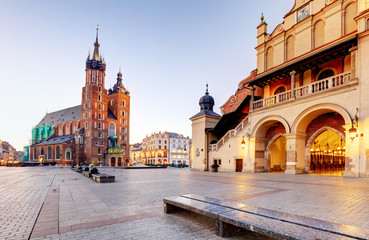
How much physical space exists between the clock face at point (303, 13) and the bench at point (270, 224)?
81.7 ft

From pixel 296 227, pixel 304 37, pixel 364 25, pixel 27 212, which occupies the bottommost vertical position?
pixel 27 212

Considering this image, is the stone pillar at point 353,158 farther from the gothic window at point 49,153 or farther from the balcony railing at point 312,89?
the gothic window at point 49,153

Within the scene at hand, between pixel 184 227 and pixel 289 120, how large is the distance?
56.8 ft

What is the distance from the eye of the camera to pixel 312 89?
59.2 ft

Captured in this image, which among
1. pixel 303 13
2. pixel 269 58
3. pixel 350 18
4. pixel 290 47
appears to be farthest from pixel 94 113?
pixel 350 18

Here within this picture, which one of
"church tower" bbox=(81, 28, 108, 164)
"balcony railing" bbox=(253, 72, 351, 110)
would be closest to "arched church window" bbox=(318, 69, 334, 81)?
"balcony railing" bbox=(253, 72, 351, 110)

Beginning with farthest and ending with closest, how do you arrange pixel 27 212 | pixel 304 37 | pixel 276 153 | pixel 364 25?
pixel 276 153, pixel 304 37, pixel 364 25, pixel 27 212

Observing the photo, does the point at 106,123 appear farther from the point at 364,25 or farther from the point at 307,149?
the point at 364,25

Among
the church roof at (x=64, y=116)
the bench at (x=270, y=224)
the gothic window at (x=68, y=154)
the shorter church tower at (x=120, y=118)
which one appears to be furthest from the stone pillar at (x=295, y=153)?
the church roof at (x=64, y=116)

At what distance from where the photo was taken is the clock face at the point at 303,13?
878 inches

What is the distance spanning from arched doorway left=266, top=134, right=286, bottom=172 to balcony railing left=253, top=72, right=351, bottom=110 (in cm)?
398

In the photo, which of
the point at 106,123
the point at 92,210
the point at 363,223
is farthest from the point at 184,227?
the point at 106,123

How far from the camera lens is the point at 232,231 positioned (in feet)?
13.3

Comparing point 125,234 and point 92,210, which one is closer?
point 125,234
